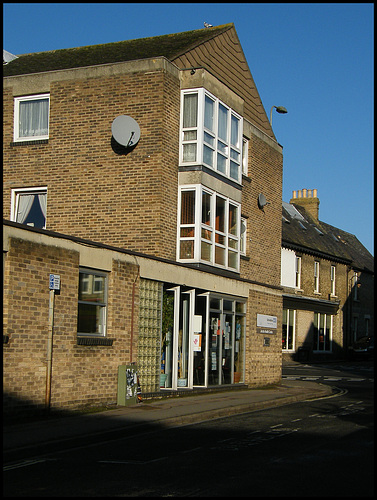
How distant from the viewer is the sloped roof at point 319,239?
140 ft

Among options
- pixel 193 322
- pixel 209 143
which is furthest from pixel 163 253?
pixel 209 143

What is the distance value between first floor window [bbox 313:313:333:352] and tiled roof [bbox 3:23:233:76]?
81.7 feet

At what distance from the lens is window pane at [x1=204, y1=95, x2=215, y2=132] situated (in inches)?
812

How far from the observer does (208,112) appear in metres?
20.9

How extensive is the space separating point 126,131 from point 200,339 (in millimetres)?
6287

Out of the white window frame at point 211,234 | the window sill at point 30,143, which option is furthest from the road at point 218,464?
the window sill at point 30,143

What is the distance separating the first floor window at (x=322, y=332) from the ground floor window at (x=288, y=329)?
3.42m

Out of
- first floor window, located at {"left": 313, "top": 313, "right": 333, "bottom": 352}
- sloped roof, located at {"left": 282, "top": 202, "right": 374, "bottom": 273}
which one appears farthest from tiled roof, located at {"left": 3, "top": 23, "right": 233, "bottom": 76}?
first floor window, located at {"left": 313, "top": 313, "right": 333, "bottom": 352}

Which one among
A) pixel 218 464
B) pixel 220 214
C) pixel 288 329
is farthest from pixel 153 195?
pixel 288 329

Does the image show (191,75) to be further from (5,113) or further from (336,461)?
(336,461)

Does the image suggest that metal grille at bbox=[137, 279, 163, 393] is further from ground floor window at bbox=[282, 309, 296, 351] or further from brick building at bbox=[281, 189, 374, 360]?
ground floor window at bbox=[282, 309, 296, 351]

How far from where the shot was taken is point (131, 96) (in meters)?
20.3

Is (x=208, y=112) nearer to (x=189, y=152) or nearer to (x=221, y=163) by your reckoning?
(x=189, y=152)

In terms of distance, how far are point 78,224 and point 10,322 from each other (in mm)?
8059
